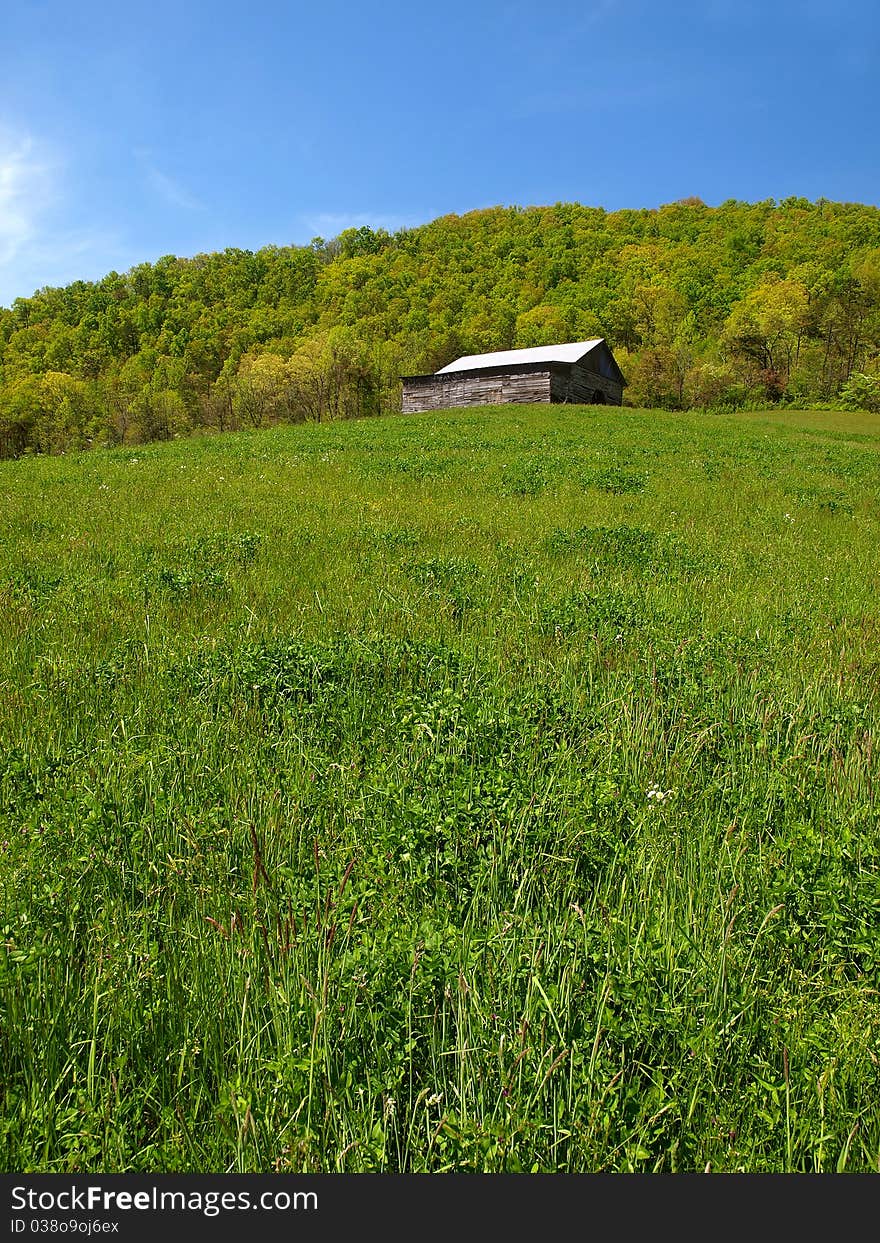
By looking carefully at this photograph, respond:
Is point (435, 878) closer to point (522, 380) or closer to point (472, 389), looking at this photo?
point (522, 380)

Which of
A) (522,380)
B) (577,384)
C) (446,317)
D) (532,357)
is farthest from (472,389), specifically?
(446,317)

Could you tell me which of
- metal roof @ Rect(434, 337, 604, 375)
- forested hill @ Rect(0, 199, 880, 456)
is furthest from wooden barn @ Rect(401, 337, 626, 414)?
forested hill @ Rect(0, 199, 880, 456)

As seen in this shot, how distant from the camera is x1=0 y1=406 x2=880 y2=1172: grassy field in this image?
175cm

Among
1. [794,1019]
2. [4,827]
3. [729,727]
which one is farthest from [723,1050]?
[4,827]

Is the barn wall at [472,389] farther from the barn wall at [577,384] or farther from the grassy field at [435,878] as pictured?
the grassy field at [435,878]

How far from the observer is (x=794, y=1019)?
2.04 m

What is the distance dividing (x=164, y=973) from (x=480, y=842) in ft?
4.36

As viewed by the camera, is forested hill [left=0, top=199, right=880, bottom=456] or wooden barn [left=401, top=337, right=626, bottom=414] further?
forested hill [left=0, top=199, right=880, bottom=456]

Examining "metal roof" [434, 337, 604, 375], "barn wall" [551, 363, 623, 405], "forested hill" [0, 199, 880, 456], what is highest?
"forested hill" [0, 199, 880, 456]

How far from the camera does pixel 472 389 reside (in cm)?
5184

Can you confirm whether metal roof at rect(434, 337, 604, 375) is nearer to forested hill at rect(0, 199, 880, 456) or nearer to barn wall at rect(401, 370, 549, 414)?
barn wall at rect(401, 370, 549, 414)

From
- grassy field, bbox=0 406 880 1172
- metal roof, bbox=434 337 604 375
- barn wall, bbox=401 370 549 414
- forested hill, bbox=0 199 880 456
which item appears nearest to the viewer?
grassy field, bbox=0 406 880 1172

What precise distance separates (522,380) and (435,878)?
51.0m

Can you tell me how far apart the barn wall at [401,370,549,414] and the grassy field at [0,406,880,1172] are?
4593cm
